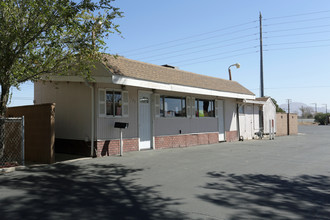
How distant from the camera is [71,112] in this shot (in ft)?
37.7

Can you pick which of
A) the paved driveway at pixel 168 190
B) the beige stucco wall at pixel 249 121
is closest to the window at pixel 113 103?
the paved driveway at pixel 168 190

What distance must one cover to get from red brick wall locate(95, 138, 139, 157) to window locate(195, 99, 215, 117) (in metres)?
4.89

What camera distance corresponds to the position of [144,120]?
12641mm

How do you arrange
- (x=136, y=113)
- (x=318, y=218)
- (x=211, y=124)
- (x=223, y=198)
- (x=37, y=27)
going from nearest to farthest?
(x=318, y=218) → (x=223, y=198) → (x=37, y=27) → (x=136, y=113) → (x=211, y=124)

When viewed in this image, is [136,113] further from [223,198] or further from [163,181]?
[223,198]

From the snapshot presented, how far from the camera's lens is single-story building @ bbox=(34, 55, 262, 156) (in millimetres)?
10734

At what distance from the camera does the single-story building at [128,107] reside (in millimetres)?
10734

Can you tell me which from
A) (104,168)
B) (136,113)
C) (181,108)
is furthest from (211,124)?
(104,168)

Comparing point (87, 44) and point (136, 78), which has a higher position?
point (87, 44)

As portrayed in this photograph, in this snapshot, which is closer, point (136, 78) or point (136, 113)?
point (136, 78)

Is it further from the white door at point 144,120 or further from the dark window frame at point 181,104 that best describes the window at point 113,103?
the dark window frame at point 181,104

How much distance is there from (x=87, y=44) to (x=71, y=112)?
366 centimetres

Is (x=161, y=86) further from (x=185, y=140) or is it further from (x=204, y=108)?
(x=204, y=108)

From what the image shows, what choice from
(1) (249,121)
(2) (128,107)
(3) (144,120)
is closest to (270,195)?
(2) (128,107)
